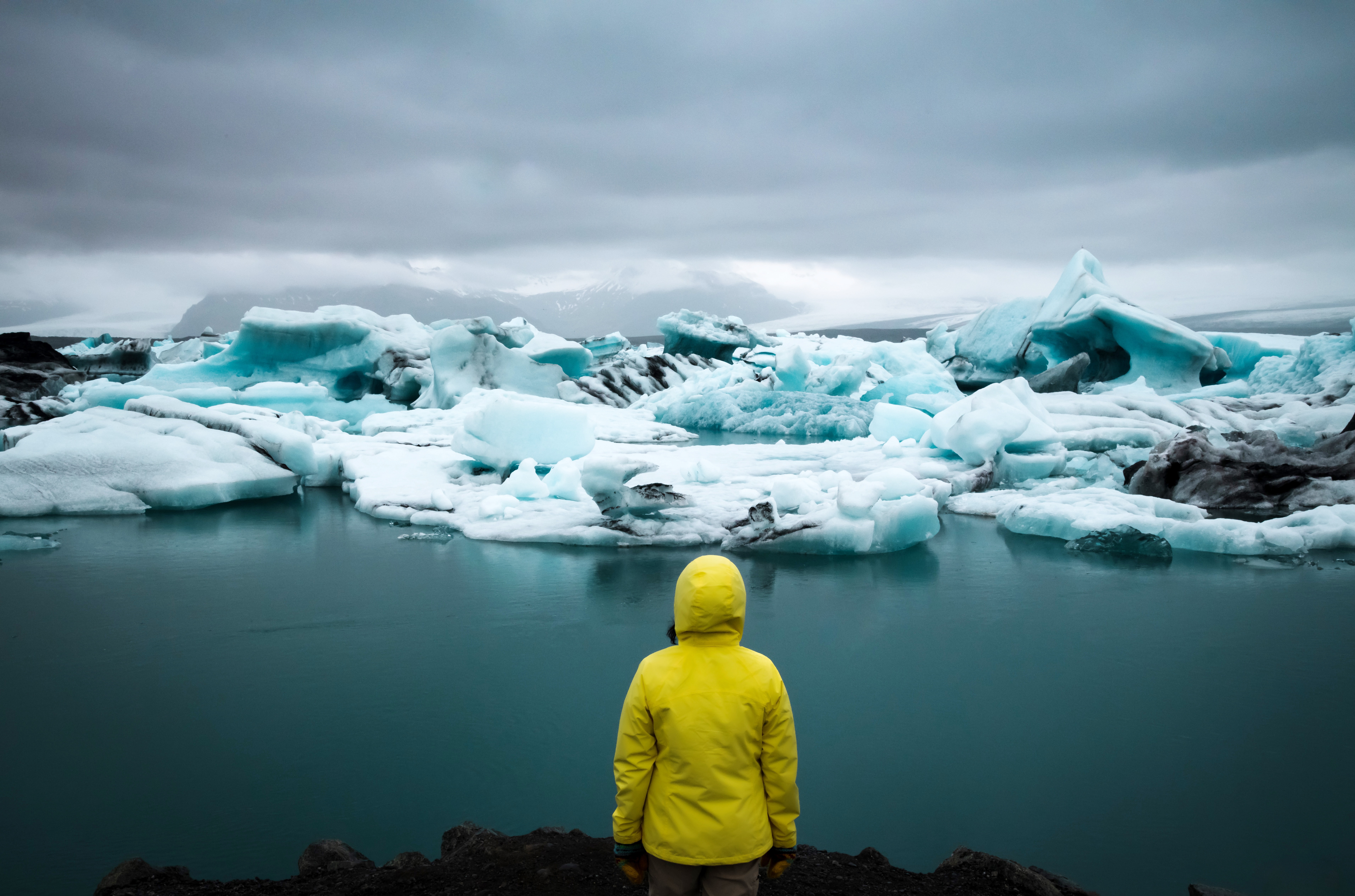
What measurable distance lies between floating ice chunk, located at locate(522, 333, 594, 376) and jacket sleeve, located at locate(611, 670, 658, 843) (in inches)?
641

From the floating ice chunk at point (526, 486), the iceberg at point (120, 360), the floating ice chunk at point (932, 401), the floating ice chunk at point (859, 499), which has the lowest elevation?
the floating ice chunk at point (526, 486)

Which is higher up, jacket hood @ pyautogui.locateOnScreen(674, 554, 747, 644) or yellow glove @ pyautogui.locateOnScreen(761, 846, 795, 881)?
jacket hood @ pyautogui.locateOnScreen(674, 554, 747, 644)

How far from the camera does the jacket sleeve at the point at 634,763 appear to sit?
1.47 meters

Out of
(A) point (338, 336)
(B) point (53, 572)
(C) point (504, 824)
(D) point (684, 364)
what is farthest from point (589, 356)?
(C) point (504, 824)

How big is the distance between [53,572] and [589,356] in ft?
48.5

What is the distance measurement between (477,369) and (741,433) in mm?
5101

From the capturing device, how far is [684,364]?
22.0 m

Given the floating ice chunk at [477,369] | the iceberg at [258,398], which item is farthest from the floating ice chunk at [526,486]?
the floating ice chunk at [477,369]

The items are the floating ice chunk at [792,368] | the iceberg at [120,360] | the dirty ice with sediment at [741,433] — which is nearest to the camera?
the dirty ice with sediment at [741,433]

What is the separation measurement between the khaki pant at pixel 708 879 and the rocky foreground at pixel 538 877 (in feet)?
1.48

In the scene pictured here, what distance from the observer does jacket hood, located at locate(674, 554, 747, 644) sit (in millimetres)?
1449

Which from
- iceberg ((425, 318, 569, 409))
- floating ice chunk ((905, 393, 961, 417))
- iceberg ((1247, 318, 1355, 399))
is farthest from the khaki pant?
iceberg ((425, 318, 569, 409))

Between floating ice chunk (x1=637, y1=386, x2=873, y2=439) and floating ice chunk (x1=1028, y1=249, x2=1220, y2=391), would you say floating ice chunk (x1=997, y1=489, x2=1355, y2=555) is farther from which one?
floating ice chunk (x1=1028, y1=249, x2=1220, y2=391)

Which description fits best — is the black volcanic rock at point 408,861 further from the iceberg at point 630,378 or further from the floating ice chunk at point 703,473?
the iceberg at point 630,378
